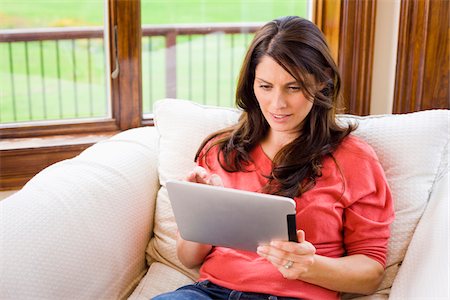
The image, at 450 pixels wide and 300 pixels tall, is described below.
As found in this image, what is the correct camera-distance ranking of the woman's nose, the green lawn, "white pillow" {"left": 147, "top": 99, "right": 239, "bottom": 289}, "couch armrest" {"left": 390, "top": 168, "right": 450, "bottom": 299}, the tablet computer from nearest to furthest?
1. the tablet computer
2. "couch armrest" {"left": 390, "top": 168, "right": 450, "bottom": 299}
3. the woman's nose
4. "white pillow" {"left": 147, "top": 99, "right": 239, "bottom": 289}
5. the green lawn

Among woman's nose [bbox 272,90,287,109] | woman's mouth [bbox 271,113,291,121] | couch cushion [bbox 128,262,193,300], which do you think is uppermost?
woman's nose [bbox 272,90,287,109]

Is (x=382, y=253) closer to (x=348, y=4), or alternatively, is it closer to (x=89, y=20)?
(x=348, y=4)

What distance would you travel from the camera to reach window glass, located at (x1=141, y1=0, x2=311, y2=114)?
242 centimetres

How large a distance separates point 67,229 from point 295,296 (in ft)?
1.89

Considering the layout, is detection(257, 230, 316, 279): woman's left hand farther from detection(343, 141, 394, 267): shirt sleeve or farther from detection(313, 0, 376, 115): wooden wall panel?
detection(313, 0, 376, 115): wooden wall panel

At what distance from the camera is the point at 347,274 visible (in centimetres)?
152

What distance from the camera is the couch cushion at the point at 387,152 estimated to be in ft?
5.68

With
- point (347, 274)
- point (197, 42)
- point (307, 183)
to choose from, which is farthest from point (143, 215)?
point (197, 42)

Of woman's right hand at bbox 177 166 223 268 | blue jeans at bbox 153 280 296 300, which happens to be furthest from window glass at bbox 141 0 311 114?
blue jeans at bbox 153 280 296 300

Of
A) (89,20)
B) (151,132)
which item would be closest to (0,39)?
(89,20)

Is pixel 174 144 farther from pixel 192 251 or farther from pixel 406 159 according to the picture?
pixel 406 159

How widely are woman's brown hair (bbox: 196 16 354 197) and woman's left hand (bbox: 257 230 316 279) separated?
22 centimetres

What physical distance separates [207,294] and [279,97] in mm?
510

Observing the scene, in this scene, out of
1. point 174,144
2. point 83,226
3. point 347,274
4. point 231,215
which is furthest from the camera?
point 174,144
